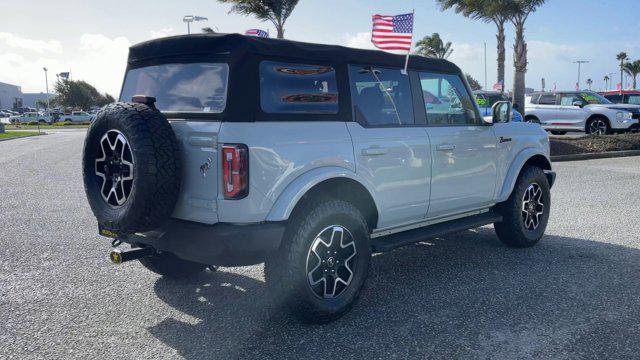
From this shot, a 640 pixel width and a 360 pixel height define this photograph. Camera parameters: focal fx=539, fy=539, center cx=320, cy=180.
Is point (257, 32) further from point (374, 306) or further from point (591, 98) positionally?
point (591, 98)

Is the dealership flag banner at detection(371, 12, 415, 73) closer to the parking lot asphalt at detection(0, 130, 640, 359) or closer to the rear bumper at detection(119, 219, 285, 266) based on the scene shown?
the parking lot asphalt at detection(0, 130, 640, 359)

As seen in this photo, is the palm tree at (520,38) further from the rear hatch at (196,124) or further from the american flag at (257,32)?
the rear hatch at (196,124)

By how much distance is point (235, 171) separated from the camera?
11.0ft

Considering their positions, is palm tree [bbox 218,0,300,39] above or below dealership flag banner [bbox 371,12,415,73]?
above

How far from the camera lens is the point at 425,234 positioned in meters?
4.62

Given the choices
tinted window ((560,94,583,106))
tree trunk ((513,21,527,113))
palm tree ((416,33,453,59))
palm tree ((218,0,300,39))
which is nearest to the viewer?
tinted window ((560,94,583,106))

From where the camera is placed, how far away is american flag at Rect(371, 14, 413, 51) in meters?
5.70

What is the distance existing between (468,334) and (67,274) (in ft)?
11.9

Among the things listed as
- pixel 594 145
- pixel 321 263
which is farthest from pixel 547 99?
pixel 321 263

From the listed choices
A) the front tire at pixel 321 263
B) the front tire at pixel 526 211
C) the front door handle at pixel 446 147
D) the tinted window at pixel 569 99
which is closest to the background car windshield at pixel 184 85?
the front tire at pixel 321 263

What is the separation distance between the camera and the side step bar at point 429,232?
4.30 metres

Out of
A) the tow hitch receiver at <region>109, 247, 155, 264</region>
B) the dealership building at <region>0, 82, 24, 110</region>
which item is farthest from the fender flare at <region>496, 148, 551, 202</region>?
the dealership building at <region>0, 82, 24, 110</region>

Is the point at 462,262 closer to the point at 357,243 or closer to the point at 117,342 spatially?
the point at 357,243

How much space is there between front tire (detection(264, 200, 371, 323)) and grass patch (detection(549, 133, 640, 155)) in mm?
12207
